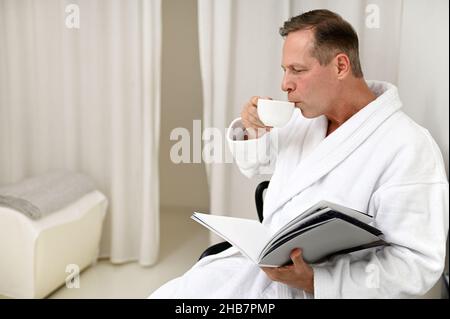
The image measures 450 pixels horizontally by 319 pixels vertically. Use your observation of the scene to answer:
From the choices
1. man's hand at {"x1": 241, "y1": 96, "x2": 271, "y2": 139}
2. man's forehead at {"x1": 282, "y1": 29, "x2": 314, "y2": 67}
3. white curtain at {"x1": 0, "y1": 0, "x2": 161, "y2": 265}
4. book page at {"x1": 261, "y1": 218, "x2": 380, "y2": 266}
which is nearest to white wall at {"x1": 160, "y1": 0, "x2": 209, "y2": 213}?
white curtain at {"x1": 0, "y1": 0, "x2": 161, "y2": 265}

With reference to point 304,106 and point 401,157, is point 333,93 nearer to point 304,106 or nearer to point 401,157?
point 304,106

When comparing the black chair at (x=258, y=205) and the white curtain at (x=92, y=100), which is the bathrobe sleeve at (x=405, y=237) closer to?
the black chair at (x=258, y=205)

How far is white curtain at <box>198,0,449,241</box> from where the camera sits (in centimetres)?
111

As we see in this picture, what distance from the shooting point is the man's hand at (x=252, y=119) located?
1.07 metres

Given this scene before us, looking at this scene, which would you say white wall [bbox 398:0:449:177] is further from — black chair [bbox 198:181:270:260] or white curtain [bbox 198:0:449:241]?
black chair [bbox 198:181:270:260]

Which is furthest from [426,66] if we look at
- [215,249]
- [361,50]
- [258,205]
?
[215,249]

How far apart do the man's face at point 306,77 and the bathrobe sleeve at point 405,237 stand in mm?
194

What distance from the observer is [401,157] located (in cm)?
90

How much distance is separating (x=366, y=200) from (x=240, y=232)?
244 millimetres

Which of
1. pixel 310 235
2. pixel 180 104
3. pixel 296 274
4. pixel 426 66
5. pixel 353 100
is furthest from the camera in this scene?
pixel 180 104

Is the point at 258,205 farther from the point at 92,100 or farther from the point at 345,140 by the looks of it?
the point at 92,100

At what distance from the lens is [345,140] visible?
0.98 m
